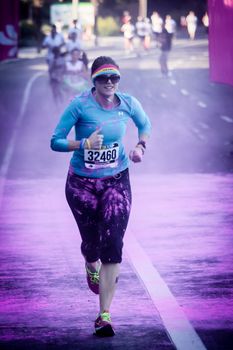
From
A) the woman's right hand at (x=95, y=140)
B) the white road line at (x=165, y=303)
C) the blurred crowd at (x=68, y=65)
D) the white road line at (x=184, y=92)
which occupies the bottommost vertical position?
the white road line at (x=184, y=92)

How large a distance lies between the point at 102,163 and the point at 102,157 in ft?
0.16

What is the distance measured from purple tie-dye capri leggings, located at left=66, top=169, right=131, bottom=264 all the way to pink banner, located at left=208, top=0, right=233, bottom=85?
16.6 meters

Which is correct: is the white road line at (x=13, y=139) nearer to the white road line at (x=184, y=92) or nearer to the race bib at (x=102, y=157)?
the white road line at (x=184, y=92)

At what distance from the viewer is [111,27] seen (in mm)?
89562

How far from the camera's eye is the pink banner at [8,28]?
2111 inches

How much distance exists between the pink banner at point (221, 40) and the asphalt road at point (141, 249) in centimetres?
150

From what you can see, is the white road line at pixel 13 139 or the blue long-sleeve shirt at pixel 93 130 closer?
the blue long-sleeve shirt at pixel 93 130

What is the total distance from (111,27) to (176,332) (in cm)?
8366

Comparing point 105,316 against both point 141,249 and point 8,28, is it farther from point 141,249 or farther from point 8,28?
point 8,28

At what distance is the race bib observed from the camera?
23.6 feet

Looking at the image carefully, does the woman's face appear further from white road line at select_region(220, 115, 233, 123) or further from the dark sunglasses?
white road line at select_region(220, 115, 233, 123)

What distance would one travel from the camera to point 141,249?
413 inches

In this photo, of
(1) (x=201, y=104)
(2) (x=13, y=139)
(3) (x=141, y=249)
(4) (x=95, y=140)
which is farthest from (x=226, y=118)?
A: (4) (x=95, y=140)

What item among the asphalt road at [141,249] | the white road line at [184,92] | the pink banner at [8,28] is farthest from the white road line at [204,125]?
the pink banner at [8,28]
